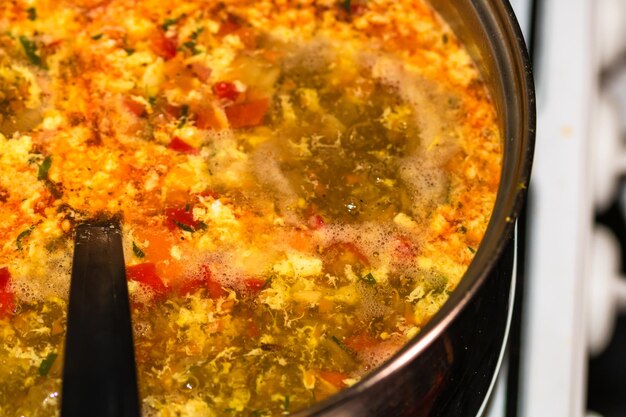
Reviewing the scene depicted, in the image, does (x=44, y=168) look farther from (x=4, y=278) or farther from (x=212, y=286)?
(x=212, y=286)

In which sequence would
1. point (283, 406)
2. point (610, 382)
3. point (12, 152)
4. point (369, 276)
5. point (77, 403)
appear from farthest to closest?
point (610, 382)
point (12, 152)
point (369, 276)
point (283, 406)
point (77, 403)

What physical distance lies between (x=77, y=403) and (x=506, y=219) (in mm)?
458

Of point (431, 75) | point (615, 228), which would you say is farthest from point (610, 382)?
point (431, 75)

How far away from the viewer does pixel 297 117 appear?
4.14 feet

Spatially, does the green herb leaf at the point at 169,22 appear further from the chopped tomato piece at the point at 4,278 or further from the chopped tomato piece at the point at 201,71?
the chopped tomato piece at the point at 4,278

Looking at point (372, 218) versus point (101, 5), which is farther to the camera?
point (101, 5)

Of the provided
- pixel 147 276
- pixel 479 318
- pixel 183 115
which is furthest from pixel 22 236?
pixel 479 318

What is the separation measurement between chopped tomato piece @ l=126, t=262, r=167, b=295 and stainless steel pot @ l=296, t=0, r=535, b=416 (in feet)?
1.27

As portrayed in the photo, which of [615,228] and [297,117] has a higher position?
[297,117]

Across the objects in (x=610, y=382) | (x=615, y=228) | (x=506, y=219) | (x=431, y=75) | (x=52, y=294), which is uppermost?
(x=506, y=219)

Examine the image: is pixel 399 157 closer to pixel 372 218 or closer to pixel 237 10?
pixel 372 218

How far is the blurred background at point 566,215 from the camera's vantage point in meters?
1.12

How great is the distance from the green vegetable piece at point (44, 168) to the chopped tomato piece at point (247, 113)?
10.5 inches

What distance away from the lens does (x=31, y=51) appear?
1.33 metres
